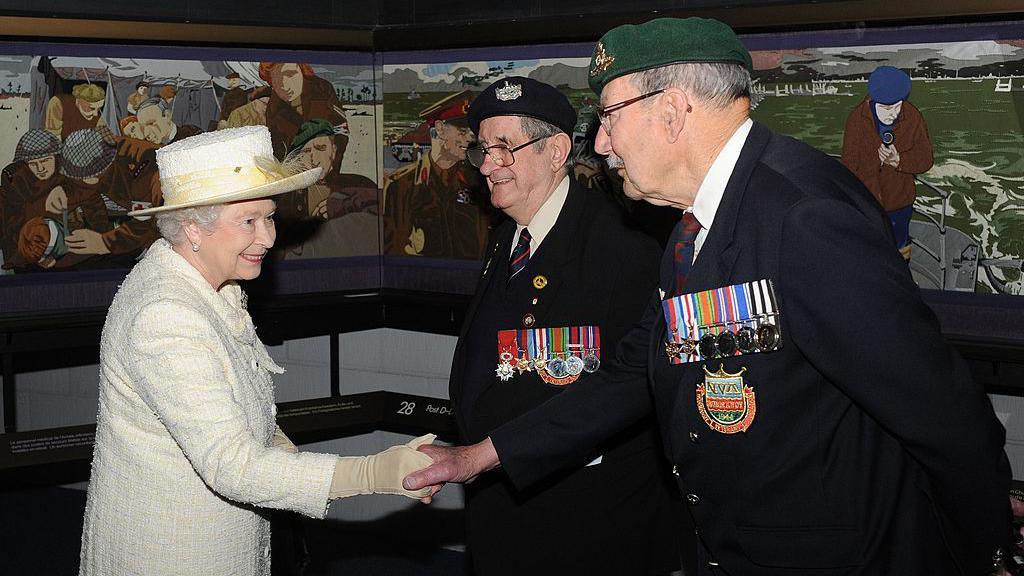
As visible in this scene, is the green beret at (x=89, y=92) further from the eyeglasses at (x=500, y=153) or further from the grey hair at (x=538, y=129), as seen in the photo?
the grey hair at (x=538, y=129)

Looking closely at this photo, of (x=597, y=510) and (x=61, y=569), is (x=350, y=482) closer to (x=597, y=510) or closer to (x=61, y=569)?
(x=597, y=510)

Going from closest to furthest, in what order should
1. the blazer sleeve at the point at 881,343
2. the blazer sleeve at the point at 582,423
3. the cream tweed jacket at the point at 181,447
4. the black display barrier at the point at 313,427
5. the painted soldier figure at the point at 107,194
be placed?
1. the blazer sleeve at the point at 881,343
2. the cream tweed jacket at the point at 181,447
3. the blazer sleeve at the point at 582,423
4. the painted soldier figure at the point at 107,194
5. the black display barrier at the point at 313,427

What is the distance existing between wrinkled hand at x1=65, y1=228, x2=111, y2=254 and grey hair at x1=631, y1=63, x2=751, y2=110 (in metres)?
2.70

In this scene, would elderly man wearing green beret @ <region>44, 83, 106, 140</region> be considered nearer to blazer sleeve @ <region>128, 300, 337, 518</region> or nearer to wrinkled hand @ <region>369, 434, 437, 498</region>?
blazer sleeve @ <region>128, 300, 337, 518</region>

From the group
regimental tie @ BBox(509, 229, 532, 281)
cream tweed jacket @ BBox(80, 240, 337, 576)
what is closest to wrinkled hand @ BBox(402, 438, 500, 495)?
cream tweed jacket @ BBox(80, 240, 337, 576)

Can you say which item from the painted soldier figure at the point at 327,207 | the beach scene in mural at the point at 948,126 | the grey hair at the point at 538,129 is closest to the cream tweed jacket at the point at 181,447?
the grey hair at the point at 538,129

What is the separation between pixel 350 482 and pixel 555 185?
1218mm

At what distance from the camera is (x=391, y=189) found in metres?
4.73

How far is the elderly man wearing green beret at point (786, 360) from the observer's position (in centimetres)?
190

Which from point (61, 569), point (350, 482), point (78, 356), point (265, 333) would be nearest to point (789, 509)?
point (350, 482)

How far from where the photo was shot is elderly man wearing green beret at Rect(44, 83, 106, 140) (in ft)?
12.9

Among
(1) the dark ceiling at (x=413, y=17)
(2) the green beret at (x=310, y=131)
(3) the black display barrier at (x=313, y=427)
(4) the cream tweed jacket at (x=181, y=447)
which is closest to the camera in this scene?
(4) the cream tweed jacket at (x=181, y=447)

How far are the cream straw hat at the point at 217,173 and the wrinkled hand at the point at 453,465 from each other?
2.52 ft

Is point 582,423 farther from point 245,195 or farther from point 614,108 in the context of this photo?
point 245,195
